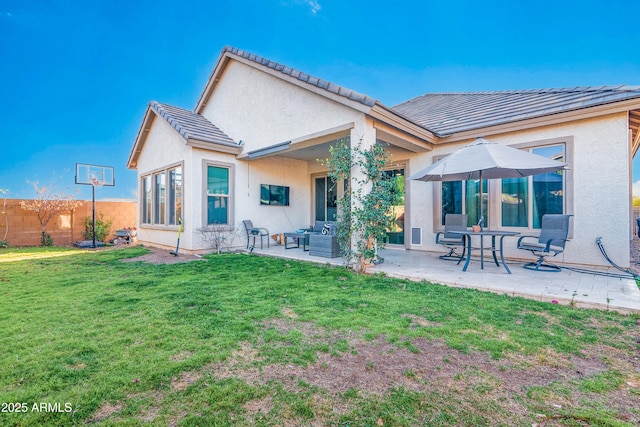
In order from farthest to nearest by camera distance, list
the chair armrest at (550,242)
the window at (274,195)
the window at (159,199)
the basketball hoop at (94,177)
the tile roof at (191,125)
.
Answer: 1. the basketball hoop at (94,177)
2. the window at (159,199)
3. the window at (274,195)
4. the tile roof at (191,125)
5. the chair armrest at (550,242)

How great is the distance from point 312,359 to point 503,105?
797 cm

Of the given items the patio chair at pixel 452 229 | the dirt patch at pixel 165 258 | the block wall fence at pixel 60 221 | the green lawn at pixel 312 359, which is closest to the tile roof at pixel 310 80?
the patio chair at pixel 452 229

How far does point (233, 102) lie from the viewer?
968 centimetres

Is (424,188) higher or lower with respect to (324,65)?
lower

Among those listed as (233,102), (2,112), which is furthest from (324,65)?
(2,112)

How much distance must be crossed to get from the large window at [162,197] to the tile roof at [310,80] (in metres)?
4.05

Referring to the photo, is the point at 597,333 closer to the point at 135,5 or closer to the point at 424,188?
the point at 424,188

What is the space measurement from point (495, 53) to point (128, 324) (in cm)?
2508

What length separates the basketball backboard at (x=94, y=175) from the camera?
40.1 ft

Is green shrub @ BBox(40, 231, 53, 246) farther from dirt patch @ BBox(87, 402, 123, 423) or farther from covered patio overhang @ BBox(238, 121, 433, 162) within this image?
dirt patch @ BBox(87, 402, 123, 423)

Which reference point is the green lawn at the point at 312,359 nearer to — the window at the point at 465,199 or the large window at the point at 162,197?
the window at the point at 465,199

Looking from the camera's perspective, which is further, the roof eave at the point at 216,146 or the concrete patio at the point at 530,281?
the roof eave at the point at 216,146

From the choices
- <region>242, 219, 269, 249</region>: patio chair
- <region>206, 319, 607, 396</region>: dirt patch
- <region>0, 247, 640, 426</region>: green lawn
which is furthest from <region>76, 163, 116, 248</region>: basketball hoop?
Result: <region>206, 319, 607, 396</region>: dirt patch

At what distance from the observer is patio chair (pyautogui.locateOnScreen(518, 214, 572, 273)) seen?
5.36 metres
